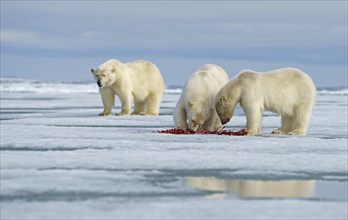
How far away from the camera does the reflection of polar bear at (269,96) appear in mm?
10922

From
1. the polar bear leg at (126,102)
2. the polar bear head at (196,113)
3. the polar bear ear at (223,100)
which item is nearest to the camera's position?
the polar bear head at (196,113)

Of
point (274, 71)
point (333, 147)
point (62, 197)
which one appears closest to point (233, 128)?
point (274, 71)

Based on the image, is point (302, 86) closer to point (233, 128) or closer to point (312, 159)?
point (233, 128)

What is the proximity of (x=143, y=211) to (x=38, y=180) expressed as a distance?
164 centimetres

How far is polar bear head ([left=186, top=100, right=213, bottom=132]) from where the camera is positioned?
10.8 meters

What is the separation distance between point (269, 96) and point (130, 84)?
5.91 meters

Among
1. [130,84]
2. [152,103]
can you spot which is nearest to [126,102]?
[130,84]

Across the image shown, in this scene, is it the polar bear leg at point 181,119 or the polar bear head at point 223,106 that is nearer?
the polar bear head at point 223,106

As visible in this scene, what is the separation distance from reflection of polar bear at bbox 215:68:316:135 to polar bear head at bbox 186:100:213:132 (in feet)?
0.78

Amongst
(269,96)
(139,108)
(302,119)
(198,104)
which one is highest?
(269,96)

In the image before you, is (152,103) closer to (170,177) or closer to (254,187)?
(170,177)

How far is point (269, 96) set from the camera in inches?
434

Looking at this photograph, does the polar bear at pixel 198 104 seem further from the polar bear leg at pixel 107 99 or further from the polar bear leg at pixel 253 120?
the polar bear leg at pixel 107 99

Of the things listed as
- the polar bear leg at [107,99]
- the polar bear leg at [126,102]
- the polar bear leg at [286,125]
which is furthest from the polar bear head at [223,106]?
the polar bear leg at [107,99]
